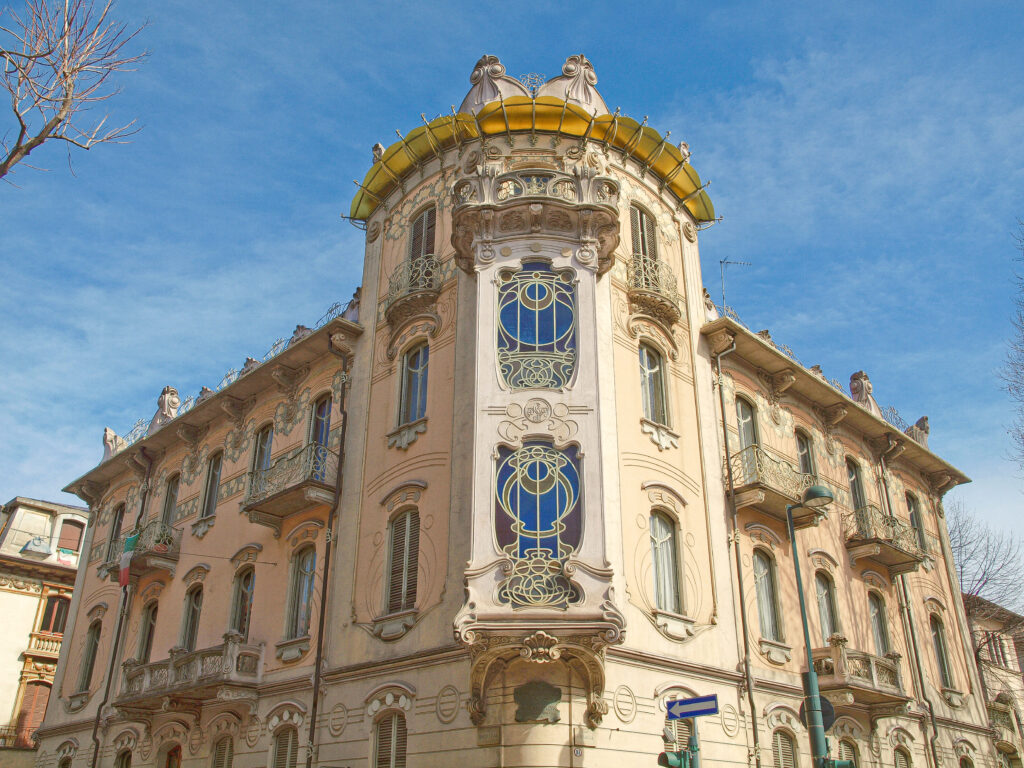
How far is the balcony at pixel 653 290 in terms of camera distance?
21.1 meters

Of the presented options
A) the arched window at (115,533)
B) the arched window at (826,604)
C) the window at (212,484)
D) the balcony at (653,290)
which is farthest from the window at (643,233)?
the arched window at (115,533)

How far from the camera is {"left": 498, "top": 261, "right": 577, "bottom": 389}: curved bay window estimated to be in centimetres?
1833

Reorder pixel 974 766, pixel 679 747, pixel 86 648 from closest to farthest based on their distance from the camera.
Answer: pixel 679 747
pixel 974 766
pixel 86 648

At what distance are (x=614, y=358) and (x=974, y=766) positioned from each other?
53.9ft

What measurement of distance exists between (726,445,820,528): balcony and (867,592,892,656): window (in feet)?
14.8

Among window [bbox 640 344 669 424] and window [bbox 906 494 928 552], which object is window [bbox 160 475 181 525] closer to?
window [bbox 640 344 669 424]

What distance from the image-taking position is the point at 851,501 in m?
26.3

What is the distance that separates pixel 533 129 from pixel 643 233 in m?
3.75

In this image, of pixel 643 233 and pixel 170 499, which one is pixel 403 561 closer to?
pixel 643 233

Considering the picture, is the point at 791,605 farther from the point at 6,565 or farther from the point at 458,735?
the point at 6,565

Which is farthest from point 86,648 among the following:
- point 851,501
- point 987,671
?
point 987,671

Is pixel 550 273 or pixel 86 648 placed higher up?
pixel 550 273

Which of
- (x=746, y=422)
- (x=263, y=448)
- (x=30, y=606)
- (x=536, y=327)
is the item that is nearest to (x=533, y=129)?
(x=536, y=327)

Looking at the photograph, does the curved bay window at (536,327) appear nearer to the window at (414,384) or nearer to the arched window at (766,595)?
the window at (414,384)
